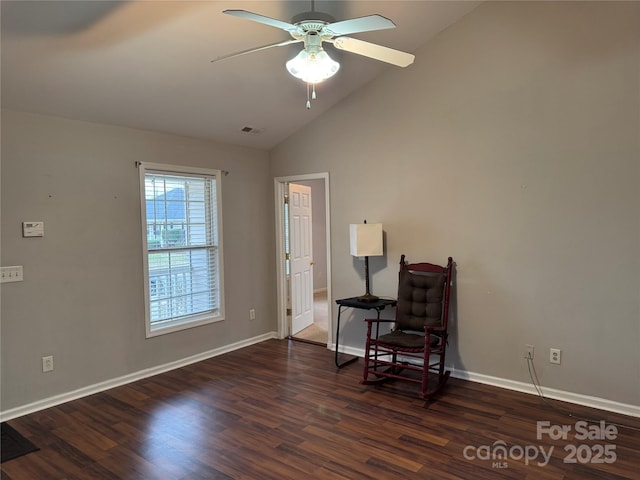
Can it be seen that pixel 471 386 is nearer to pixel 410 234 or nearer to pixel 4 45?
pixel 410 234

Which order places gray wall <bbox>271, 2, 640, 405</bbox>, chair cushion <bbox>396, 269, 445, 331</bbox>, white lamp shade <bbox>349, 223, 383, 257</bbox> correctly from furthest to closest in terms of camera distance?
white lamp shade <bbox>349, 223, 383, 257</bbox>, chair cushion <bbox>396, 269, 445, 331</bbox>, gray wall <bbox>271, 2, 640, 405</bbox>

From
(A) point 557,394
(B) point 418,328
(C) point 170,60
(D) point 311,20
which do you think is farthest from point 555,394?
(C) point 170,60

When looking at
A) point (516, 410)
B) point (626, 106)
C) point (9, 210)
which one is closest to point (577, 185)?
point (626, 106)

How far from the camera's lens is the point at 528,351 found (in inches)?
132

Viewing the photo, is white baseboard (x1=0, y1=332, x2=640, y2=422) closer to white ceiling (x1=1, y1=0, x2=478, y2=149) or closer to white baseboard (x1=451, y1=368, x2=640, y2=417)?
white baseboard (x1=451, y1=368, x2=640, y2=417)

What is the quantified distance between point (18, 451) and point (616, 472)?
141 inches

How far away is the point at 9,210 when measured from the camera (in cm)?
301

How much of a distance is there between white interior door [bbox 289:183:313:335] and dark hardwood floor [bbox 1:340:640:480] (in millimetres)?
1526

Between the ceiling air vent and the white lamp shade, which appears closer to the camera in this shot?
the white lamp shade

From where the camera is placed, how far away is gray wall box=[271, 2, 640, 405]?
116 inches

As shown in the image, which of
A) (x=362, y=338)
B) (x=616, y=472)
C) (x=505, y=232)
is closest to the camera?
(x=616, y=472)

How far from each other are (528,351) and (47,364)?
3.84m

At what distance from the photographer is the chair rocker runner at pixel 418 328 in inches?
133

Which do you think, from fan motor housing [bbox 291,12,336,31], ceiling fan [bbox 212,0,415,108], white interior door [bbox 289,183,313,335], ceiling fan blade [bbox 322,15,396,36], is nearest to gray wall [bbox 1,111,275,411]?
white interior door [bbox 289,183,313,335]
